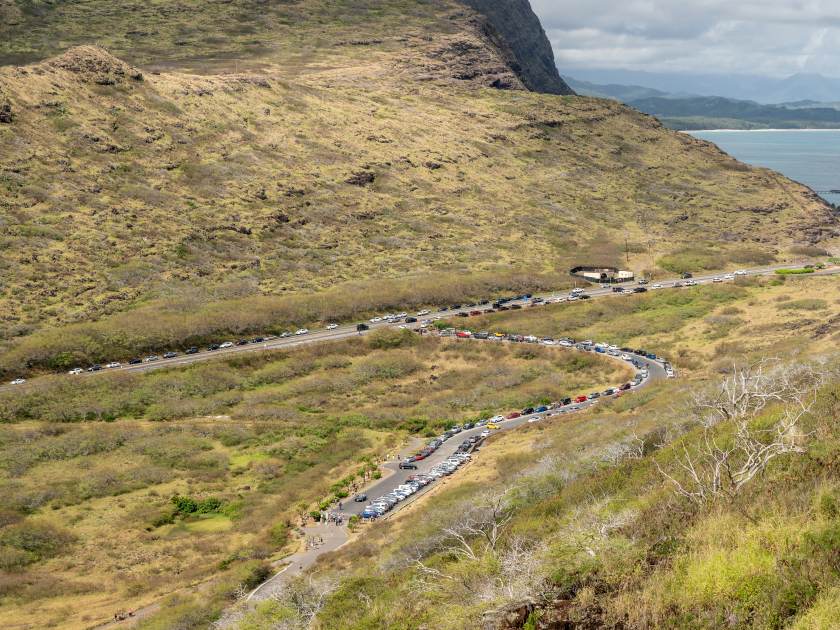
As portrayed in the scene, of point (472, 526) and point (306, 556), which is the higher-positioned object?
point (472, 526)

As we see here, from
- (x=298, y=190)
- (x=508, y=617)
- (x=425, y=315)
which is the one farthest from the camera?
(x=298, y=190)

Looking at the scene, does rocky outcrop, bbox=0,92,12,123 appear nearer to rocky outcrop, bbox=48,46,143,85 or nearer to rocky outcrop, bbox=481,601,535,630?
rocky outcrop, bbox=48,46,143,85

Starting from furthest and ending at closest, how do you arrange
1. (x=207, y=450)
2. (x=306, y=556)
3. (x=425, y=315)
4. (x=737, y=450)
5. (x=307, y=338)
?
1. (x=425, y=315)
2. (x=307, y=338)
3. (x=207, y=450)
4. (x=306, y=556)
5. (x=737, y=450)

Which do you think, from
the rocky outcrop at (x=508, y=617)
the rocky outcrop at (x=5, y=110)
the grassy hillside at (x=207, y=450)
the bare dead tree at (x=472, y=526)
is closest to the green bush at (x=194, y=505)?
the grassy hillside at (x=207, y=450)

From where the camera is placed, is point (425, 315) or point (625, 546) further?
point (425, 315)

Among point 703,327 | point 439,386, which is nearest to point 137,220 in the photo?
point 439,386

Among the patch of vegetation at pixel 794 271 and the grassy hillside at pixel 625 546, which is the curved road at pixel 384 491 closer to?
the grassy hillside at pixel 625 546

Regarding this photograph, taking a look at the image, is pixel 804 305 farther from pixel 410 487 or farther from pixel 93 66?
pixel 93 66

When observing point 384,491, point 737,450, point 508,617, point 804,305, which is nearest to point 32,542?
point 384,491
